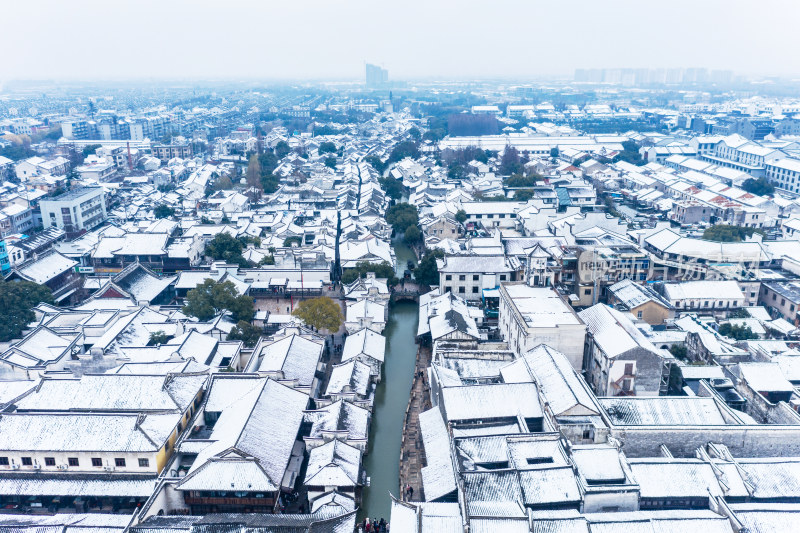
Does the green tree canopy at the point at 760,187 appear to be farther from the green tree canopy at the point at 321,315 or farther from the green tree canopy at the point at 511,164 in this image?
the green tree canopy at the point at 321,315

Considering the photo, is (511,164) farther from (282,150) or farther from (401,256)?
(282,150)

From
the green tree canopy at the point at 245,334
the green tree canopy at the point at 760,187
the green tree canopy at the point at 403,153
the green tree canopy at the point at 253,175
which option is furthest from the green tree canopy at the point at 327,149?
the green tree canopy at the point at 245,334

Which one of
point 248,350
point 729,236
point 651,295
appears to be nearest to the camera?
point 248,350

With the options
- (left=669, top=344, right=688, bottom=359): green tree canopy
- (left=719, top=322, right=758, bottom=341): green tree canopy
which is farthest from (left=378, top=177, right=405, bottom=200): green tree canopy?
(left=669, top=344, right=688, bottom=359): green tree canopy

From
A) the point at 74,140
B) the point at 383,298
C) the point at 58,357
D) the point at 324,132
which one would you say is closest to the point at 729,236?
the point at 383,298

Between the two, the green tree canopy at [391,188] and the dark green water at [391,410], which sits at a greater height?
the green tree canopy at [391,188]

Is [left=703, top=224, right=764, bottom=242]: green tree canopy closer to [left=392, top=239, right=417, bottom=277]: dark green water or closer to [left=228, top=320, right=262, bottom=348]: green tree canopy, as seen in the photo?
[left=392, top=239, right=417, bottom=277]: dark green water

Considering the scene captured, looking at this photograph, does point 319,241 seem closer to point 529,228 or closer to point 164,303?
point 164,303
